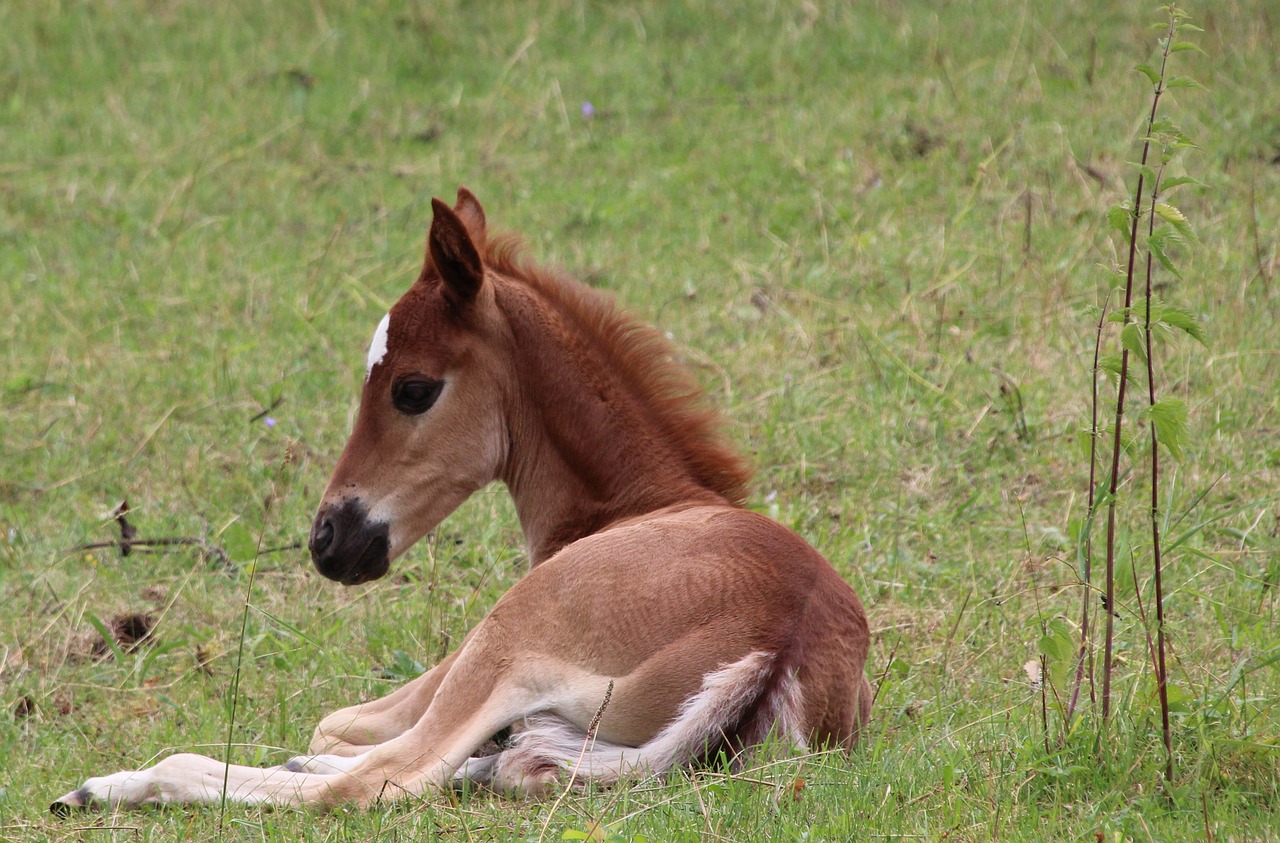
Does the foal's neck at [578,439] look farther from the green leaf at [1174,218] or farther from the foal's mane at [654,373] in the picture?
the green leaf at [1174,218]

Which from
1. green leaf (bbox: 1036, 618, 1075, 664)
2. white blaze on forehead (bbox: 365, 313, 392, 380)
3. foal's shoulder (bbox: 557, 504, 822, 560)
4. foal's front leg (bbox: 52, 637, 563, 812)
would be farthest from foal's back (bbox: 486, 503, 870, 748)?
white blaze on forehead (bbox: 365, 313, 392, 380)

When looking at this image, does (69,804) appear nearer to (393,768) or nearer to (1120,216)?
(393,768)

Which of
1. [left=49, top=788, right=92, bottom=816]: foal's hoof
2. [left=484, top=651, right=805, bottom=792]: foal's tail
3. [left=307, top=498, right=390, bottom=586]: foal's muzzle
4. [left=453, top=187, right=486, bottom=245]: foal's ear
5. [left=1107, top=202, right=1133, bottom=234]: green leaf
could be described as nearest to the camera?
[left=1107, top=202, right=1133, bottom=234]: green leaf

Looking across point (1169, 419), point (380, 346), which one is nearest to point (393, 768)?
point (380, 346)

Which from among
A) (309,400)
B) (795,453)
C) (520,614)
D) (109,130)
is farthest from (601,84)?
(520,614)

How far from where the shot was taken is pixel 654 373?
4105 mm

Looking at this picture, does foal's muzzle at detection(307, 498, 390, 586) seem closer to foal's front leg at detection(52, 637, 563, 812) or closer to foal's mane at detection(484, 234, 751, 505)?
foal's front leg at detection(52, 637, 563, 812)

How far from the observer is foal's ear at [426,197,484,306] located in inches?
150

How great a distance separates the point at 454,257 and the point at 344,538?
2.80ft

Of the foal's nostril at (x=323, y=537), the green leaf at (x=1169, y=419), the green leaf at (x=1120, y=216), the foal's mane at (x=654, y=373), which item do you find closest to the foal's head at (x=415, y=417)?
the foal's nostril at (x=323, y=537)

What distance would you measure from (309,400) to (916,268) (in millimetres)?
2981

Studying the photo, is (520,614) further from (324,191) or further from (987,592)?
(324,191)

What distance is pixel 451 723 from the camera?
3262mm

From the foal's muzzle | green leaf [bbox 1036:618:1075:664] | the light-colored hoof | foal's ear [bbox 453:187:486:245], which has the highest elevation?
foal's ear [bbox 453:187:486:245]
